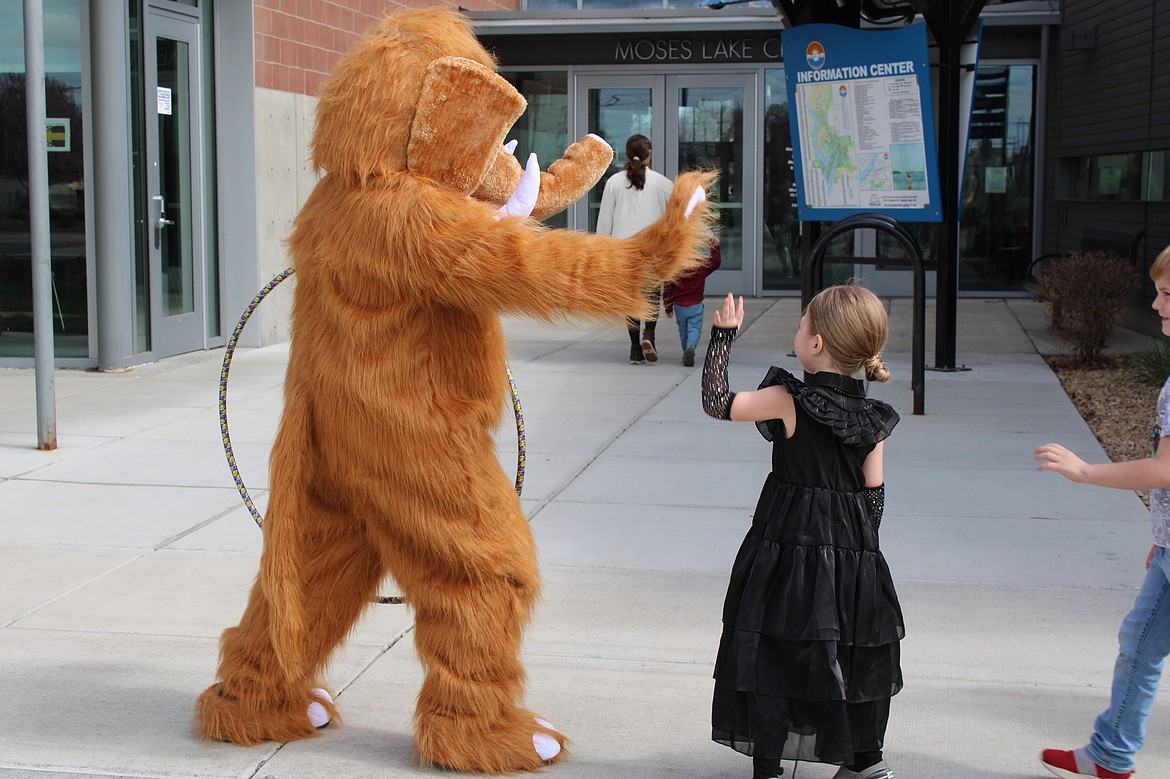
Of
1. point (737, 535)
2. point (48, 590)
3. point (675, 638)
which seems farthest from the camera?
point (737, 535)

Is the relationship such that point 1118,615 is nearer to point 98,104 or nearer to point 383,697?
point 383,697

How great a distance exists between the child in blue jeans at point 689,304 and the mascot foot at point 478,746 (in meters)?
6.88

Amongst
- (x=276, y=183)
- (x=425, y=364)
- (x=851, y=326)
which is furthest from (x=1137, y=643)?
(x=276, y=183)

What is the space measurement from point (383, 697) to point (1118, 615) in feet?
8.43

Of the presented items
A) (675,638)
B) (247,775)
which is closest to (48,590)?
(247,775)

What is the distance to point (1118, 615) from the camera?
462cm

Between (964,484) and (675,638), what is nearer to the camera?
(675,638)

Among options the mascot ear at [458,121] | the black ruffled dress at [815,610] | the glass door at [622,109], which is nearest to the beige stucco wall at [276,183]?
the glass door at [622,109]

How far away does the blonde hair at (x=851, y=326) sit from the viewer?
307 centimetres

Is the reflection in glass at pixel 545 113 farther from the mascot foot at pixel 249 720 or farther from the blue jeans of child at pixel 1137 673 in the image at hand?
the blue jeans of child at pixel 1137 673

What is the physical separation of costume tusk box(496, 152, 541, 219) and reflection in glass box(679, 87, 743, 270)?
1259 cm

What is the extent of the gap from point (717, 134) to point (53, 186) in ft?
27.8

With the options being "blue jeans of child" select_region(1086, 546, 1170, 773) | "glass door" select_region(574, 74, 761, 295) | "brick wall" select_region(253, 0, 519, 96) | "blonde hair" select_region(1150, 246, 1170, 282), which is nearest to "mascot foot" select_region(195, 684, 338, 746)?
"blue jeans of child" select_region(1086, 546, 1170, 773)

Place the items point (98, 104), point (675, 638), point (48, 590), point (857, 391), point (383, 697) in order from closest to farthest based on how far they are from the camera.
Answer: point (857, 391), point (383, 697), point (675, 638), point (48, 590), point (98, 104)
